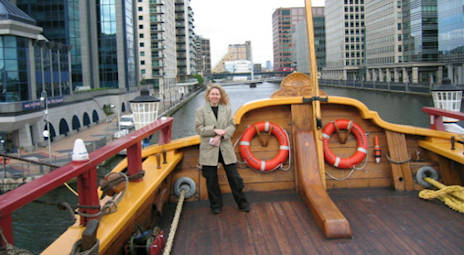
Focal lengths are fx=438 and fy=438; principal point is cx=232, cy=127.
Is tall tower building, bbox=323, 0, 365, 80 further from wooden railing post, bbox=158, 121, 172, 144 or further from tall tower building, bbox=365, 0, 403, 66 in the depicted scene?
wooden railing post, bbox=158, 121, 172, 144

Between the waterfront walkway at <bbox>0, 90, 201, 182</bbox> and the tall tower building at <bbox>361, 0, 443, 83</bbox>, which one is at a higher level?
the tall tower building at <bbox>361, 0, 443, 83</bbox>

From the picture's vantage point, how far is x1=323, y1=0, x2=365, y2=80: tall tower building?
8919 centimetres

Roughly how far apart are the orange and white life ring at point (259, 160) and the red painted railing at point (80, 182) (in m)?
1.18

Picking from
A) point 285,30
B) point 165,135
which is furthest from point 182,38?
point 165,135

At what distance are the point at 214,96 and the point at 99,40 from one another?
159 feet

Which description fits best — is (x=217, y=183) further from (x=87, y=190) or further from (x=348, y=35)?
(x=348, y=35)

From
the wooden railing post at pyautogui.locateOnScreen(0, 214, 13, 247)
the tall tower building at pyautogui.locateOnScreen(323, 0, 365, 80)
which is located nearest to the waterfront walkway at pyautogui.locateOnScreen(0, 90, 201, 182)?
the wooden railing post at pyautogui.locateOnScreen(0, 214, 13, 247)

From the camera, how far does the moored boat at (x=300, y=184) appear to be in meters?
4.02

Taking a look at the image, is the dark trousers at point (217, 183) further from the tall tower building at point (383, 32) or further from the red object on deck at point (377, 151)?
the tall tower building at point (383, 32)

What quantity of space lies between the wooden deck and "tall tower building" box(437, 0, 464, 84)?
50.1 metres

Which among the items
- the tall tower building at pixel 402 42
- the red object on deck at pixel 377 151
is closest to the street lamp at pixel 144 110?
the red object on deck at pixel 377 151

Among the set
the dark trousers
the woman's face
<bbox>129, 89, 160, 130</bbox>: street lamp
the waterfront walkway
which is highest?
the woman's face

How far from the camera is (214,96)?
15.7 feet

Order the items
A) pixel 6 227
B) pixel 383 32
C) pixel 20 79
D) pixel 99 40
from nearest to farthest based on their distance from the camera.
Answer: pixel 6 227 < pixel 20 79 < pixel 99 40 < pixel 383 32
